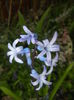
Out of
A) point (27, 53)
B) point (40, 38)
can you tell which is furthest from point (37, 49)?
point (40, 38)

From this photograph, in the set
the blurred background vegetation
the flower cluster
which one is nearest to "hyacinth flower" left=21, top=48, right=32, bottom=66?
the flower cluster

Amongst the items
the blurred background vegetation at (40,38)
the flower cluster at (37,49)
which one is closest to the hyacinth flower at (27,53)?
the flower cluster at (37,49)

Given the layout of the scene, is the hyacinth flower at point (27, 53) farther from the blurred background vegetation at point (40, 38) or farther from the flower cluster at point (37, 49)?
the blurred background vegetation at point (40, 38)

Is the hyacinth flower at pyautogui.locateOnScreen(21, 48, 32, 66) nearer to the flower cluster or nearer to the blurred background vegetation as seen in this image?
the flower cluster

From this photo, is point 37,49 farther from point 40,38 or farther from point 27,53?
point 40,38

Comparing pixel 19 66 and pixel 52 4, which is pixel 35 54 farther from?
pixel 52 4

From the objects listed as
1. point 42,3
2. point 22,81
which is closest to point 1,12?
point 42,3

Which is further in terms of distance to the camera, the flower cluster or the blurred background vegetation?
the blurred background vegetation

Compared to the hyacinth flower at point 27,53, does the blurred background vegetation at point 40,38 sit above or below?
above
